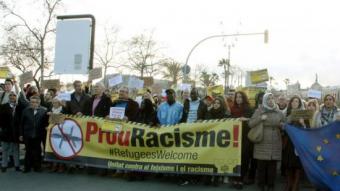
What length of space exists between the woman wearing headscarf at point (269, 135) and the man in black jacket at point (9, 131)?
17.1 feet

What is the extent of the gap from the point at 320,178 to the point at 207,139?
7.08 feet

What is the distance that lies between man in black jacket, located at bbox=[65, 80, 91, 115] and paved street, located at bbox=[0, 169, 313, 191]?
1523 millimetres

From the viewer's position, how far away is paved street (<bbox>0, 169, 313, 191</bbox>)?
8.48 meters

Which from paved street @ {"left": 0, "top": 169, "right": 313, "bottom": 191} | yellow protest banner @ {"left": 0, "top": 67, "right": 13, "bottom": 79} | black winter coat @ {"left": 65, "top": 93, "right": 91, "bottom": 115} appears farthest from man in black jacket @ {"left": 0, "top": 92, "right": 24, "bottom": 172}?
yellow protest banner @ {"left": 0, "top": 67, "right": 13, "bottom": 79}

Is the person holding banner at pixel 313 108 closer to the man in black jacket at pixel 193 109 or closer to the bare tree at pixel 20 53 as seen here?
the man in black jacket at pixel 193 109

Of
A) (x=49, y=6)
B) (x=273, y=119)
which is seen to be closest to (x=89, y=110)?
(x=273, y=119)

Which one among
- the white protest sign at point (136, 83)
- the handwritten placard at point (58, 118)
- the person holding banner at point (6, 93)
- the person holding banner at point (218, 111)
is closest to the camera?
the person holding banner at point (218, 111)

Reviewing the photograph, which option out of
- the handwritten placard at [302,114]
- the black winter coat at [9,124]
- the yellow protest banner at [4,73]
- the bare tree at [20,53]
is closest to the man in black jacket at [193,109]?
the handwritten placard at [302,114]

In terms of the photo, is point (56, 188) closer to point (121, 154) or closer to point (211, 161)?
point (121, 154)

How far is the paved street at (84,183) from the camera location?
8.48m

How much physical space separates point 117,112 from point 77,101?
1.43 meters

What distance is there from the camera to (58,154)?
395 inches

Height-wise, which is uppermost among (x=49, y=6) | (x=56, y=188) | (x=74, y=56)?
→ (x=49, y=6)

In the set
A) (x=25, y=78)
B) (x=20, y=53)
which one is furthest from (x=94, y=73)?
(x=20, y=53)
